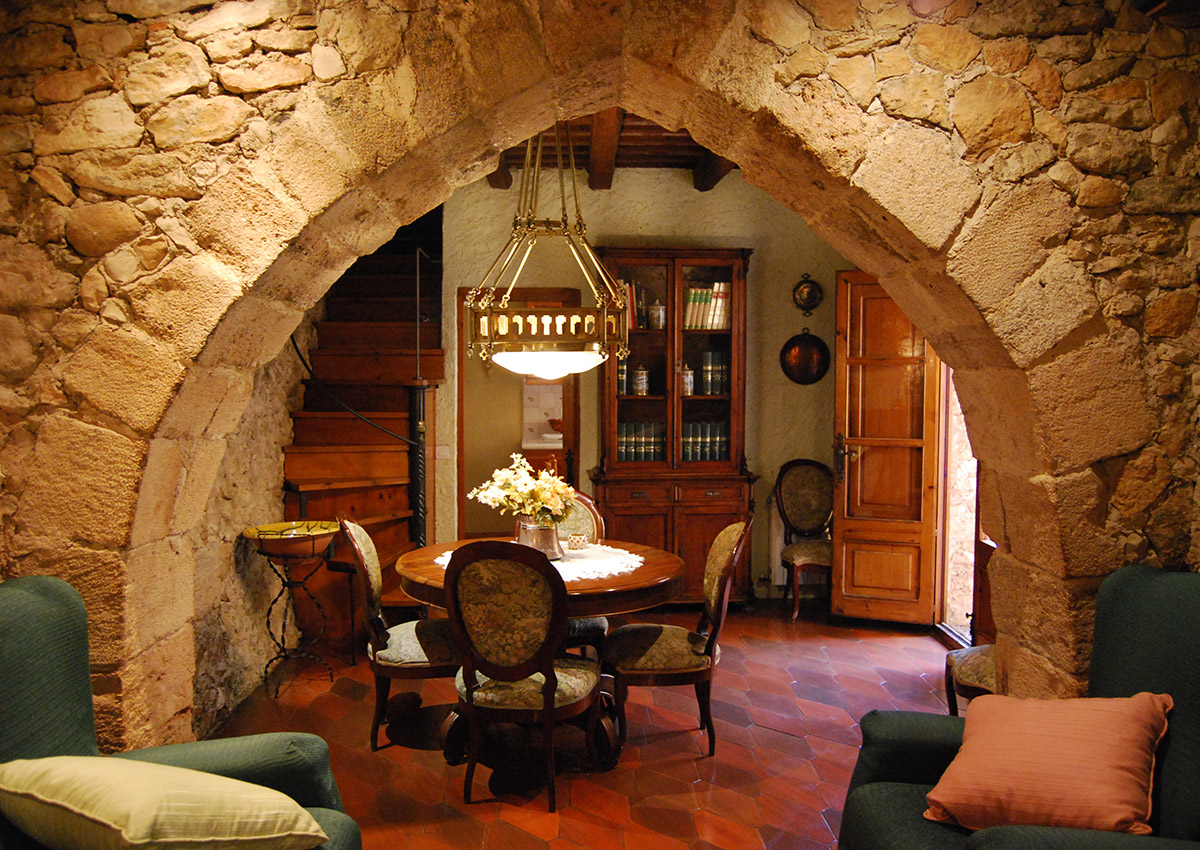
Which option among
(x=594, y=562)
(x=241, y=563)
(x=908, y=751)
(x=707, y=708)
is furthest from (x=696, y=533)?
(x=908, y=751)

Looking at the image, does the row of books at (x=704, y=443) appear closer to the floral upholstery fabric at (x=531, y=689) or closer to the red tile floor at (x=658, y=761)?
the red tile floor at (x=658, y=761)

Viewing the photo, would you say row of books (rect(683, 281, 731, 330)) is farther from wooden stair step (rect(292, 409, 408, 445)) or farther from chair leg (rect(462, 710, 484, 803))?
chair leg (rect(462, 710, 484, 803))

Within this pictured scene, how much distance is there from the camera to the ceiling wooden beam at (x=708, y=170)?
4566 mm

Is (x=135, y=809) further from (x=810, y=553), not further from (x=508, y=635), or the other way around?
(x=810, y=553)

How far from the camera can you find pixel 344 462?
4219 mm

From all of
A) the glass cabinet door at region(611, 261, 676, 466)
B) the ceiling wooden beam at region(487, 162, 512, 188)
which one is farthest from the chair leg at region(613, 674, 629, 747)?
the ceiling wooden beam at region(487, 162, 512, 188)

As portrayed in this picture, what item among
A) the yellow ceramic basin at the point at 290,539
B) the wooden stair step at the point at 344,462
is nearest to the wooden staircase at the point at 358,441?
the wooden stair step at the point at 344,462

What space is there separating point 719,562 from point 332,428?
2513 millimetres

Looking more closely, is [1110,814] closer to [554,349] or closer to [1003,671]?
[1003,671]

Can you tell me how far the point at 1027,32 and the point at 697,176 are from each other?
3274 mm

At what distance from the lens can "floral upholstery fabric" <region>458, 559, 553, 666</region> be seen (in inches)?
95.2

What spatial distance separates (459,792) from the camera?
2.61m

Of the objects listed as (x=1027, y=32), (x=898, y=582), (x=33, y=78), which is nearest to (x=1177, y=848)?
(x=1027, y=32)

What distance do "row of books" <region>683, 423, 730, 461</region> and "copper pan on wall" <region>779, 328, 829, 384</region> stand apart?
0.70 metres
